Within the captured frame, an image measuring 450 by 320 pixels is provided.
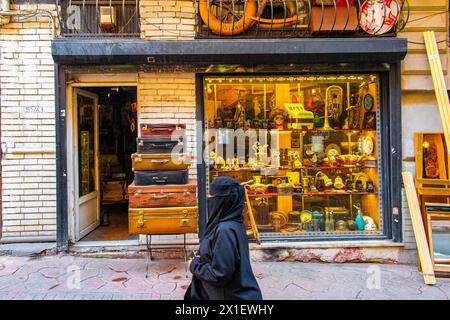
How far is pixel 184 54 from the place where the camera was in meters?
5.49

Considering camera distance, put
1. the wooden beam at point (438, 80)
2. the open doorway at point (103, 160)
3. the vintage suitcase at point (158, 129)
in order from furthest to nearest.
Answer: the open doorway at point (103, 160)
the vintage suitcase at point (158, 129)
the wooden beam at point (438, 80)

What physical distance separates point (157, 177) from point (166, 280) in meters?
1.38

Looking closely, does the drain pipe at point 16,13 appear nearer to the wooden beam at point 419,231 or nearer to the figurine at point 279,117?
the figurine at point 279,117

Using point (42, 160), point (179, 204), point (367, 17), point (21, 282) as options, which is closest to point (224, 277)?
point (179, 204)

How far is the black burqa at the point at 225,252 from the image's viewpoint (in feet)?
8.76

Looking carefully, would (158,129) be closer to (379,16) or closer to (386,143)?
(386,143)

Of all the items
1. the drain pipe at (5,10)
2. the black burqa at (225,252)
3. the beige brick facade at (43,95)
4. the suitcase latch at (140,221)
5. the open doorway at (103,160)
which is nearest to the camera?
the black burqa at (225,252)

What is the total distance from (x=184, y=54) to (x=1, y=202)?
144 inches

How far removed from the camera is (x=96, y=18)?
6105 millimetres

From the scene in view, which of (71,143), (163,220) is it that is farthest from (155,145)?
(71,143)

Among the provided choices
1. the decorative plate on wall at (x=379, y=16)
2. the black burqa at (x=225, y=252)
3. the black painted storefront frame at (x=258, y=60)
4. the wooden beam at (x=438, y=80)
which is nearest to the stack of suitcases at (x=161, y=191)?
the black painted storefront frame at (x=258, y=60)

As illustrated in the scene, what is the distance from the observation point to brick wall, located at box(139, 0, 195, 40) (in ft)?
19.4

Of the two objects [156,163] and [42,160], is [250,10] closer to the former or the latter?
[156,163]

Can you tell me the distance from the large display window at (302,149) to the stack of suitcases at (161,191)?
→ 4.01 feet
